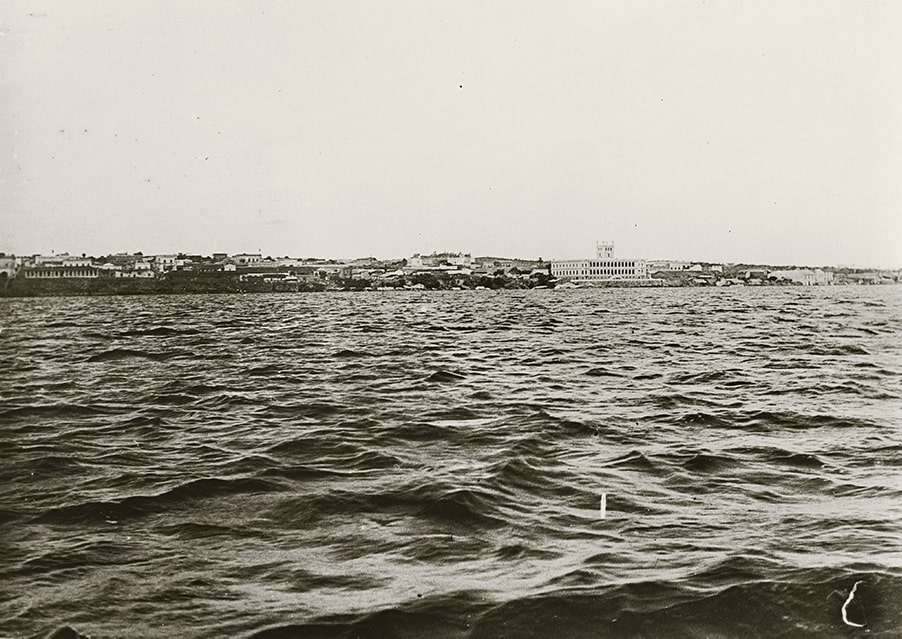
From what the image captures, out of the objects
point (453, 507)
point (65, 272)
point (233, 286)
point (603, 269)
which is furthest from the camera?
point (603, 269)

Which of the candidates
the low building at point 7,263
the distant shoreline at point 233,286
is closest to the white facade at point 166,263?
the distant shoreline at point 233,286

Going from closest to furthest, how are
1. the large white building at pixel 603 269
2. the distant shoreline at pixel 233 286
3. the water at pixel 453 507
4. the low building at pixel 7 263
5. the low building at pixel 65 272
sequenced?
the water at pixel 453 507 → the low building at pixel 7 263 → the low building at pixel 65 272 → the distant shoreline at pixel 233 286 → the large white building at pixel 603 269

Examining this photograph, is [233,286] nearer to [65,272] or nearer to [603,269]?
[65,272]

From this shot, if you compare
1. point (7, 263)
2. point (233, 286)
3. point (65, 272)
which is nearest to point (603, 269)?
point (233, 286)

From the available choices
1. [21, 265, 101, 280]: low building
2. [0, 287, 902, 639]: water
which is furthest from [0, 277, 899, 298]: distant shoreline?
[0, 287, 902, 639]: water

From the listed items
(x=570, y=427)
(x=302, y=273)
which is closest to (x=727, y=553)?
(x=570, y=427)

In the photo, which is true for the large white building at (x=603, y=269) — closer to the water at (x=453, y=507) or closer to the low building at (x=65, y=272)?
the low building at (x=65, y=272)

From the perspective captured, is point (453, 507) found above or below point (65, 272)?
below
